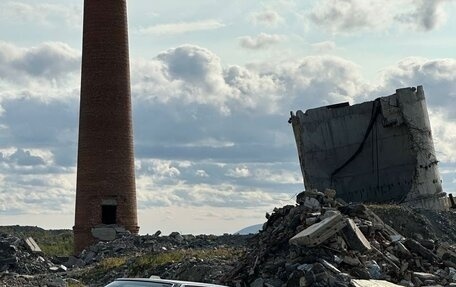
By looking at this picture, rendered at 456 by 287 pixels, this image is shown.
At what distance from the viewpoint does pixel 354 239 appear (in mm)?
16547

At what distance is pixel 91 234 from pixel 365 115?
12.2m

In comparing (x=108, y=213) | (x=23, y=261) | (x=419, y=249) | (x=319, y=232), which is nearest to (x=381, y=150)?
(x=419, y=249)

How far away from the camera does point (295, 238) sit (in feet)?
52.9

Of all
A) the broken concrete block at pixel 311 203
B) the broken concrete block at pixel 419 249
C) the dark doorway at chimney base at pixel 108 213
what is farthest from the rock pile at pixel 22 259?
the broken concrete block at pixel 419 249

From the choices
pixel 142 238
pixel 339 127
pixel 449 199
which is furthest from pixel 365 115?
pixel 142 238

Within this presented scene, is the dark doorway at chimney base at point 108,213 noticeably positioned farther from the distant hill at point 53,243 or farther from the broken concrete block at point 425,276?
the broken concrete block at point 425,276

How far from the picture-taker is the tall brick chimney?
3191cm

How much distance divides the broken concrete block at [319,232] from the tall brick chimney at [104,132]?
Answer: 1679cm

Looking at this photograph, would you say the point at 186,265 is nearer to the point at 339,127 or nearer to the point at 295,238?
the point at 295,238

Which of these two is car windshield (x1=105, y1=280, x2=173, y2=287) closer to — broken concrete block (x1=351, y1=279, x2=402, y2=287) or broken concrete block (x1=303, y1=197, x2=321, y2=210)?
broken concrete block (x1=351, y1=279, x2=402, y2=287)

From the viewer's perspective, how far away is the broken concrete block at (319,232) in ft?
52.4

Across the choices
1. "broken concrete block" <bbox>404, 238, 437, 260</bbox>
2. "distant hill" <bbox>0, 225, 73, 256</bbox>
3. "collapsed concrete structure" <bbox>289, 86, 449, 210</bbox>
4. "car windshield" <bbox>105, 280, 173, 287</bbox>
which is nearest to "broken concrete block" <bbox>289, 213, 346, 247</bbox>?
"broken concrete block" <bbox>404, 238, 437, 260</bbox>

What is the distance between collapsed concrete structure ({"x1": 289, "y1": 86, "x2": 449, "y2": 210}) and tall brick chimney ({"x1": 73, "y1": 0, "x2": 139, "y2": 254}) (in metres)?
8.05

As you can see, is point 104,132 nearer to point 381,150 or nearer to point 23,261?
point 23,261
